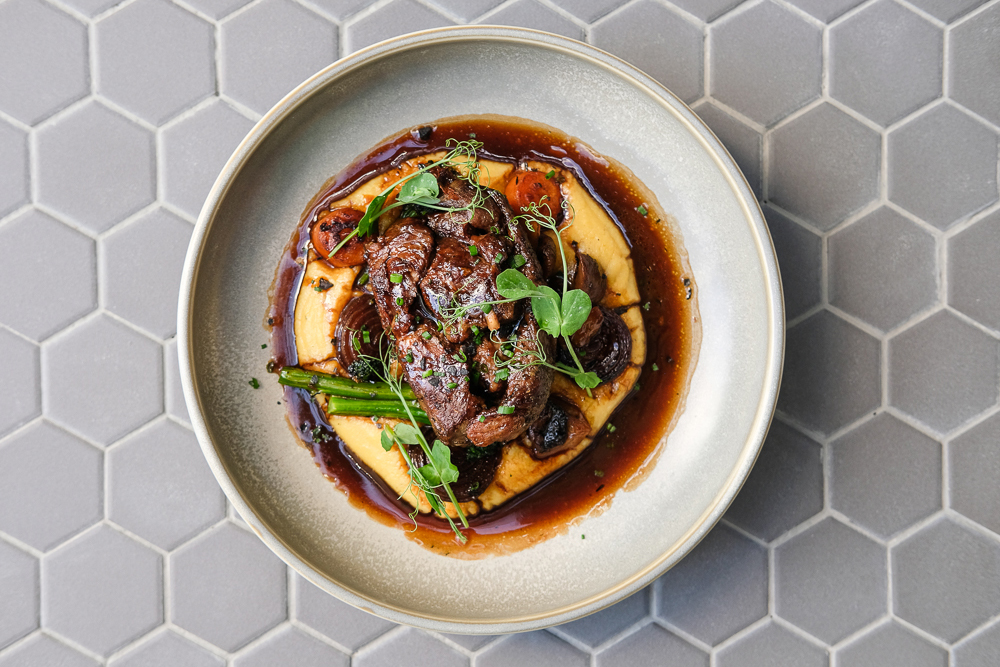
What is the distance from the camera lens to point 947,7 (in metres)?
2.75

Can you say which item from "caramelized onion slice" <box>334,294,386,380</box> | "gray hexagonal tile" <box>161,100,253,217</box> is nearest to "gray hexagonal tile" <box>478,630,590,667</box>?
"caramelized onion slice" <box>334,294,386,380</box>

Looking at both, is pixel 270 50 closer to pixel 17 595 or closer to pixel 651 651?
pixel 17 595

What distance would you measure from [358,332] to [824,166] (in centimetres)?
222

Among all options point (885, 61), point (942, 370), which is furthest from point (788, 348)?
point (885, 61)

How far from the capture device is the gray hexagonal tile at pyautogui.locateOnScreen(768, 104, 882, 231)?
271 centimetres

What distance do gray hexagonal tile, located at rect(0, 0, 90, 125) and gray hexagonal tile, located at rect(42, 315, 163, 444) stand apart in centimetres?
103

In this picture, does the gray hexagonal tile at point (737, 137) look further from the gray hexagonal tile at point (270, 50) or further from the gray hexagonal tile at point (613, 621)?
the gray hexagonal tile at point (613, 621)

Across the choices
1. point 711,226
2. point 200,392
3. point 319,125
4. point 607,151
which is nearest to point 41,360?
point 200,392

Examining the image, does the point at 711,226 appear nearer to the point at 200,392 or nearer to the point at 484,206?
the point at 484,206

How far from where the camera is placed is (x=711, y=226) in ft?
8.25

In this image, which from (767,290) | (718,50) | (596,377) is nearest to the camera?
(767,290)

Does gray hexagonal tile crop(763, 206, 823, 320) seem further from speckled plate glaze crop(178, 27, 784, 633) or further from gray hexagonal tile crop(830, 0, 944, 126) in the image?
gray hexagonal tile crop(830, 0, 944, 126)

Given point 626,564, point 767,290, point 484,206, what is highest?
point 484,206

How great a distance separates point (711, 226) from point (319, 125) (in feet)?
5.53
